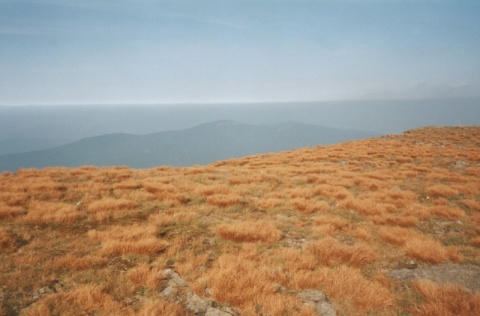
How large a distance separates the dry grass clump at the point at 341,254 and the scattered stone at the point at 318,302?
1424 millimetres

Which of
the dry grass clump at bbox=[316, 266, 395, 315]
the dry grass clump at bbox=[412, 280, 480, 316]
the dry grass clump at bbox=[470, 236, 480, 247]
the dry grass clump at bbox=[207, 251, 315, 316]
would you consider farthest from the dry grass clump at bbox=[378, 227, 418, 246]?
the dry grass clump at bbox=[207, 251, 315, 316]

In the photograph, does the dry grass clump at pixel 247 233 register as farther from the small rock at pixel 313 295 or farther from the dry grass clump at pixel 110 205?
the dry grass clump at pixel 110 205

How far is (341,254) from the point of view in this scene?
20.9ft

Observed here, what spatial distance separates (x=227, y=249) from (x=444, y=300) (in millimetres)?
4695

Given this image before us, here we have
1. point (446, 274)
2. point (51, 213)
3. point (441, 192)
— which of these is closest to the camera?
point (446, 274)

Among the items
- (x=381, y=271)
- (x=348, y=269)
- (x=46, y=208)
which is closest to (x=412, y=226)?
(x=381, y=271)

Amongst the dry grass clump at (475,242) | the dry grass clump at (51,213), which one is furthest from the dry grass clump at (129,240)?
the dry grass clump at (475,242)

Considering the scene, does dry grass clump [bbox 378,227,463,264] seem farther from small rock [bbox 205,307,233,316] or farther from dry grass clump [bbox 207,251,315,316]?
small rock [bbox 205,307,233,316]

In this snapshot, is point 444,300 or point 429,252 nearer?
point 444,300

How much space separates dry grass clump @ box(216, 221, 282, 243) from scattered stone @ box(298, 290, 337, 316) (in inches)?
91.3

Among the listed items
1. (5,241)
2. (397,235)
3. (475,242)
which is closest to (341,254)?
(397,235)

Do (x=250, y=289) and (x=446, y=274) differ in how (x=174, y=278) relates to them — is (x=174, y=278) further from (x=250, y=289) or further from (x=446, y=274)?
(x=446, y=274)

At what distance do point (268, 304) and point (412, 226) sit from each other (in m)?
7.86

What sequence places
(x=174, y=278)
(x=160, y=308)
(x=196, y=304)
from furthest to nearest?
(x=174, y=278) → (x=196, y=304) → (x=160, y=308)
